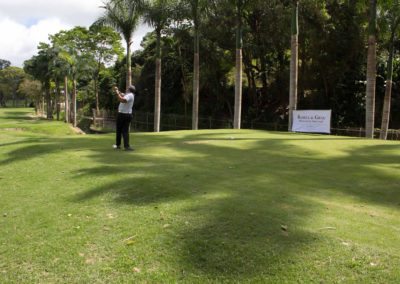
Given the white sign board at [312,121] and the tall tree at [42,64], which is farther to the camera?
the tall tree at [42,64]

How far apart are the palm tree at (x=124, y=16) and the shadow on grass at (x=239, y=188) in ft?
54.1

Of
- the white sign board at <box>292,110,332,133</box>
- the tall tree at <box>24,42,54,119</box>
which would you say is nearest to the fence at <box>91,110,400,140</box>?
the white sign board at <box>292,110,332,133</box>

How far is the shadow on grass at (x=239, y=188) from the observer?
4301 mm

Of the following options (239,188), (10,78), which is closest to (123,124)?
(239,188)

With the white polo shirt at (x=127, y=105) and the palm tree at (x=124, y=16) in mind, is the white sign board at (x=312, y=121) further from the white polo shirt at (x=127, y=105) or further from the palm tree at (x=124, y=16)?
the palm tree at (x=124, y=16)

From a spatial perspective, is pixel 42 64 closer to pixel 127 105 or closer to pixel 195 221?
pixel 127 105

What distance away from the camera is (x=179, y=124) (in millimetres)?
39125

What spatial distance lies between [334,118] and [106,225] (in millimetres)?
28046

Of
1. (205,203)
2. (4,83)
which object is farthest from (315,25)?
(4,83)

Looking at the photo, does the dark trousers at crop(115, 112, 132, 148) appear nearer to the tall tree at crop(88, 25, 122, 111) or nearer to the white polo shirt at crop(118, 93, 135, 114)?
the white polo shirt at crop(118, 93, 135, 114)

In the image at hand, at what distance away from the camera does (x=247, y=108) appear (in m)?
37.7

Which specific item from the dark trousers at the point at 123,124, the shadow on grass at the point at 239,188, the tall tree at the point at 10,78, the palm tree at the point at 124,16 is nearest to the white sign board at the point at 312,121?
the shadow on grass at the point at 239,188

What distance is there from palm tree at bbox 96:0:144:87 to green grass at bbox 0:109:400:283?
1921 centimetres

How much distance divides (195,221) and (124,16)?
24.1m
